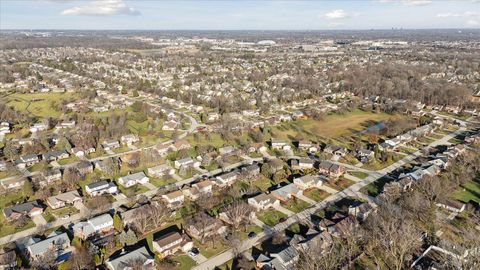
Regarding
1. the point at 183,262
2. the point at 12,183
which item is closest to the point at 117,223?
the point at 183,262

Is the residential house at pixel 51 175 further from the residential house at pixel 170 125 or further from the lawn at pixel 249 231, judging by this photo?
the lawn at pixel 249 231

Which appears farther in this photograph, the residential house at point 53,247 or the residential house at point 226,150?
the residential house at point 226,150

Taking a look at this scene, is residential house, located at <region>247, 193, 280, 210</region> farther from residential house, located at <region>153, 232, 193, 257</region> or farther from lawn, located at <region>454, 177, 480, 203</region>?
lawn, located at <region>454, 177, 480, 203</region>

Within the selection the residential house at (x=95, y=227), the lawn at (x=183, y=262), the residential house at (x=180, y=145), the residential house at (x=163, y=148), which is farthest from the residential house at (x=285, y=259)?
the residential house at (x=180, y=145)

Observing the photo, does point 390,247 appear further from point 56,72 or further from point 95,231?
point 56,72

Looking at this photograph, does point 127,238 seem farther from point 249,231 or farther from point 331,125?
point 331,125

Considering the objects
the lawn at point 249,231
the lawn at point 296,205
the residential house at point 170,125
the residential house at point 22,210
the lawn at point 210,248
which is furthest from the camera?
the residential house at point 170,125

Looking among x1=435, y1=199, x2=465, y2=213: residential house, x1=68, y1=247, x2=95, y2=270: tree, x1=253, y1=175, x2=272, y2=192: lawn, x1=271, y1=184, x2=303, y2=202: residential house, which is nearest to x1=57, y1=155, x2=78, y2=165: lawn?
x1=68, y1=247, x2=95, y2=270: tree
